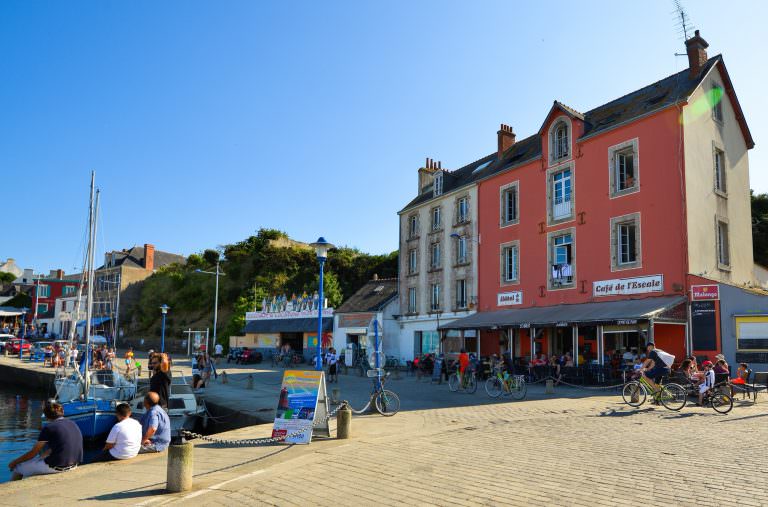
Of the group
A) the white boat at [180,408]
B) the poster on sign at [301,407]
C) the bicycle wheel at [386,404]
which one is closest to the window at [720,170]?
the bicycle wheel at [386,404]

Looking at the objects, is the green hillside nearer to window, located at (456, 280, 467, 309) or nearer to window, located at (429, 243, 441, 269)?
window, located at (429, 243, 441, 269)

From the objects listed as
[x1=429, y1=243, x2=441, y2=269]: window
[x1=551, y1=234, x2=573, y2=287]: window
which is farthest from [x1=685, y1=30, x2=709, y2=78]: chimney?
[x1=429, y1=243, x2=441, y2=269]: window

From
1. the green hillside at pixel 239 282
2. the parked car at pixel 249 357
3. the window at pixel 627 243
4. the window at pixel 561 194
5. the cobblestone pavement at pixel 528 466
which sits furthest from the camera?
the green hillside at pixel 239 282

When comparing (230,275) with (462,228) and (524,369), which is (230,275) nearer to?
(462,228)

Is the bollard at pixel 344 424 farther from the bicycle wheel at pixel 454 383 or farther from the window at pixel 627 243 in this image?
the window at pixel 627 243

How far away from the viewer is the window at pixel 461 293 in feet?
104

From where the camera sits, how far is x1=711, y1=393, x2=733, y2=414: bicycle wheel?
13.9 meters

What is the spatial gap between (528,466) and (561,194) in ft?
66.4

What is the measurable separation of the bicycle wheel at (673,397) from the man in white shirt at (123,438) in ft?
39.1

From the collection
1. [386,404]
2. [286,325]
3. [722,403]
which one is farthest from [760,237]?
[386,404]

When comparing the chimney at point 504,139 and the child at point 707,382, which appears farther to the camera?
the chimney at point 504,139

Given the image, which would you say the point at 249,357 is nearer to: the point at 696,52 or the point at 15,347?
the point at 15,347

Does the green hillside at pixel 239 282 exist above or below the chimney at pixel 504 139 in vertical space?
below

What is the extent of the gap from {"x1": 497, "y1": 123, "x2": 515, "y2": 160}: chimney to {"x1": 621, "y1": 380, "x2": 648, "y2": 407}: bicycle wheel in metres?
19.7
